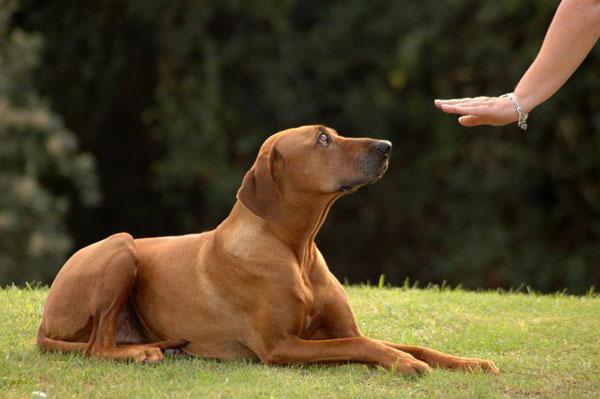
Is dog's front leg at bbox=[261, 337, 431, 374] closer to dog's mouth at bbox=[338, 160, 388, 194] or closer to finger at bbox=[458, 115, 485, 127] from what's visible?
dog's mouth at bbox=[338, 160, 388, 194]

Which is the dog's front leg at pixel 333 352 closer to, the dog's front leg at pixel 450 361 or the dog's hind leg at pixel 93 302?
the dog's front leg at pixel 450 361

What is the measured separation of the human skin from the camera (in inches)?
226

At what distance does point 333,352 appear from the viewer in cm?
634

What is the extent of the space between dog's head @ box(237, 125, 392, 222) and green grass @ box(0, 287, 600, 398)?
917mm

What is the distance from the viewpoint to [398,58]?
17.9 metres

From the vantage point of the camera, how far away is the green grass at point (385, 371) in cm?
587

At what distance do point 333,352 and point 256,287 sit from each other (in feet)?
1.79

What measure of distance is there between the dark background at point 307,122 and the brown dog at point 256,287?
8.38 m

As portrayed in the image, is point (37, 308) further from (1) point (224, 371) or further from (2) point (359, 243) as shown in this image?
(2) point (359, 243)

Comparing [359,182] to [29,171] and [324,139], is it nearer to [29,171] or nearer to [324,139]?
[324,139]

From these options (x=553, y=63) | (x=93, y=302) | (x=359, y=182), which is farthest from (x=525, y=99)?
(x=93, y=302)

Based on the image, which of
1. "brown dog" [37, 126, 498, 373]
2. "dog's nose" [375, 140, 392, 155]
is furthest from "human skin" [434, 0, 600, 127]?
"brown dog" [37, 126, 498, 373]

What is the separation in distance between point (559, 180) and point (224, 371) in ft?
36.3

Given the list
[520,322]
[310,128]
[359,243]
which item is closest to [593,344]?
[520,322]
